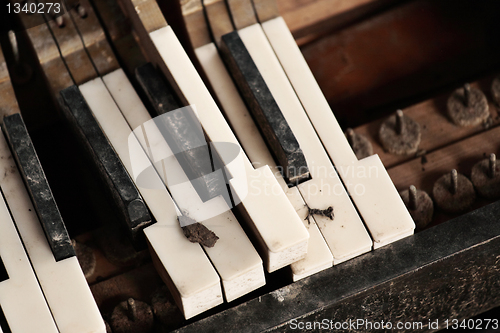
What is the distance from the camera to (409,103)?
105 inches

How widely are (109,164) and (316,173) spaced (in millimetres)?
661

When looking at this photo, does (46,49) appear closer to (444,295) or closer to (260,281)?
(260,281)

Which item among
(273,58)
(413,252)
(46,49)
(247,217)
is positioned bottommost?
(413,252)

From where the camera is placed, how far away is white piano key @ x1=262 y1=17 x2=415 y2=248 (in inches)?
77.0


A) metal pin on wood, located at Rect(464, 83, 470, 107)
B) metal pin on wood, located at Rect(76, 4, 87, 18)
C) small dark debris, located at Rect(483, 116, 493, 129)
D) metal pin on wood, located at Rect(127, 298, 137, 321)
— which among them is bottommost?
metal pin on wood, located at Rect(127, 298, 137, 321)

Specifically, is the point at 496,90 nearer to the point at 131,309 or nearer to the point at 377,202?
the point at 377,202

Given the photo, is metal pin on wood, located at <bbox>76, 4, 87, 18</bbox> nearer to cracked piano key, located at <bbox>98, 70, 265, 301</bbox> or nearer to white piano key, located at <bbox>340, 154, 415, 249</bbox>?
cracked piano key, located at <bbox>98, 70, 265, 301</bbox>

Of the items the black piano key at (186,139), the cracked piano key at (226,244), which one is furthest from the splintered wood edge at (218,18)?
the cracked piano key at (226,244)

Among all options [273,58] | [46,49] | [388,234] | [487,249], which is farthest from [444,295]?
[46,49]

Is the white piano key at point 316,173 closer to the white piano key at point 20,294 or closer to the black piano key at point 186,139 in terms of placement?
the black piano key at point 186,139

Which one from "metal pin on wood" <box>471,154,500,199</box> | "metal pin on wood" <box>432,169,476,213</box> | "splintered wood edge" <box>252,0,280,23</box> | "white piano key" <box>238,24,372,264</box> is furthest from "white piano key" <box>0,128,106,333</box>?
"metal pin on wood" <box>471,154,500,199</box>

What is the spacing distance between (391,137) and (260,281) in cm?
79

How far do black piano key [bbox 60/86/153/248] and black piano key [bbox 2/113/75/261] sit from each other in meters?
0.17

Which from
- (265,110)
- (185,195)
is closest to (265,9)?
(265,110)
